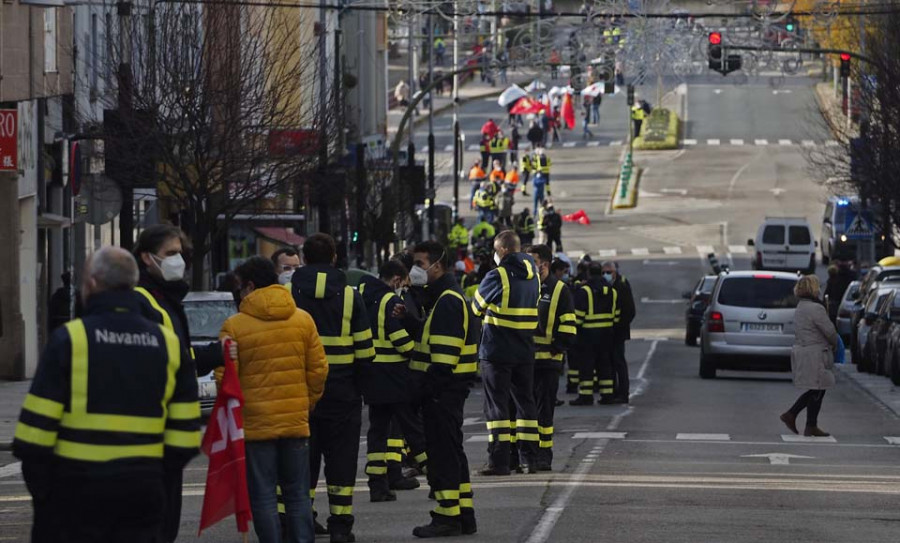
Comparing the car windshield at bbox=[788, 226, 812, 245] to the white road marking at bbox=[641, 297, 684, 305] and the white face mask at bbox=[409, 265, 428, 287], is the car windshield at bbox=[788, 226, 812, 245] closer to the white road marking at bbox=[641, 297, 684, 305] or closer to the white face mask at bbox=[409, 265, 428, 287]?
the white road marking at bbox=[641, 297, 684, 305]

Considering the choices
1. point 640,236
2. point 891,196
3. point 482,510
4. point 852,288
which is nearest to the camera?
point 482,510

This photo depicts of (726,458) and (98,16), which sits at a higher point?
(98,16)

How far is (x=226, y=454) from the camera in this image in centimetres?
1055

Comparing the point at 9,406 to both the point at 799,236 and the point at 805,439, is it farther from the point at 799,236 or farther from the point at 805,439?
the point at 799,236

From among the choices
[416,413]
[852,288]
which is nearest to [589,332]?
[416,413]

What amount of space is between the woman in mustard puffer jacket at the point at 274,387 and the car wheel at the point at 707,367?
19.9 metres

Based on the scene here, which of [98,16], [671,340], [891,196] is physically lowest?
[671,340]

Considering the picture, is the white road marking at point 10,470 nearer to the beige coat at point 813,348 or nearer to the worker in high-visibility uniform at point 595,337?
the beige coat at point 813,348

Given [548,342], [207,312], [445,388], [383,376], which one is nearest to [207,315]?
[207,312]

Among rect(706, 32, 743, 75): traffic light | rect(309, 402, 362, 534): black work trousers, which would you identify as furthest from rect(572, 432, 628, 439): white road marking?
rect(706, 32, 743, 75): traffic light

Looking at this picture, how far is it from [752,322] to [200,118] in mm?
8299

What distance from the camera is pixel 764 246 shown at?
180ft

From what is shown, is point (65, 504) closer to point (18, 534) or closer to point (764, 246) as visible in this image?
point (18, 534)

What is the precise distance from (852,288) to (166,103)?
1617cm
